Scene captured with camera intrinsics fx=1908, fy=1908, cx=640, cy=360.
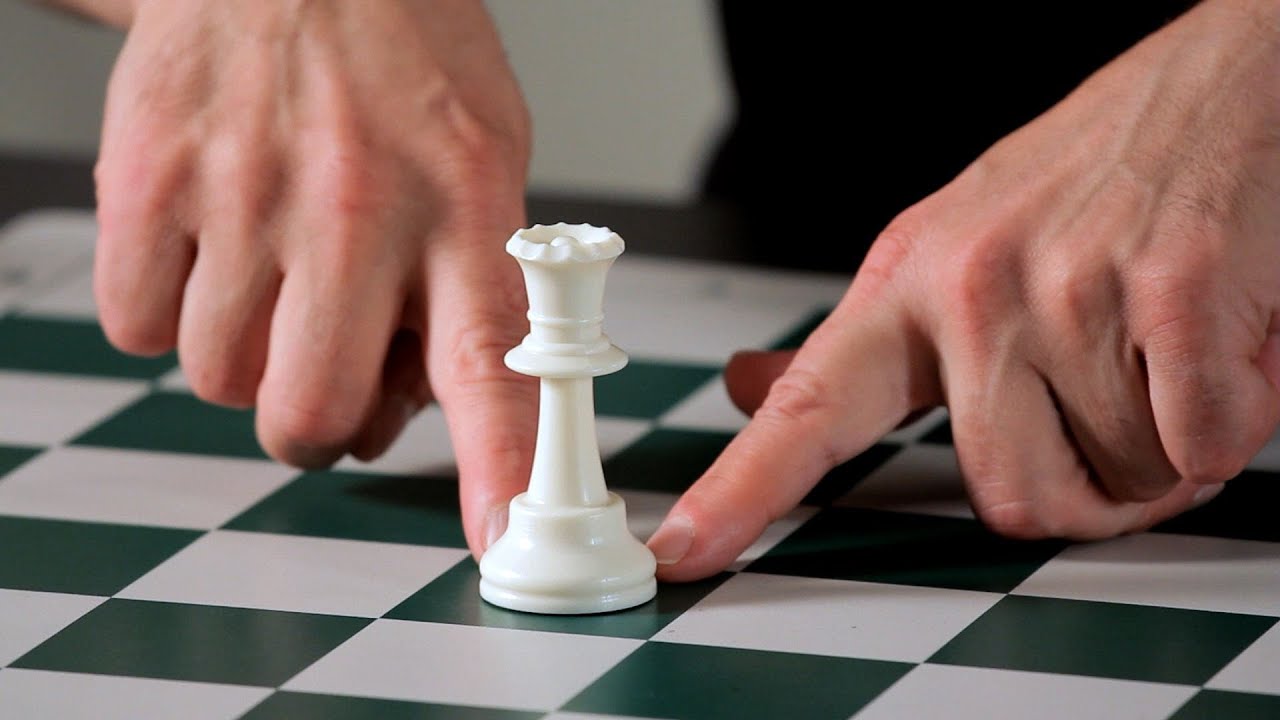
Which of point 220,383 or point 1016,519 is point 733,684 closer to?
point 1016,519

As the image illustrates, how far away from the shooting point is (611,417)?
52.4 inches

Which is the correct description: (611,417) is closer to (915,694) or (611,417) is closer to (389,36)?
(389,36)

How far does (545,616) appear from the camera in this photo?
938 mm

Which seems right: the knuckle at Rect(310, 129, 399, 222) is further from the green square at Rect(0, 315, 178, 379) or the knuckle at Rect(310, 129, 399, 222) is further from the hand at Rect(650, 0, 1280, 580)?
the green square at Rect(0, 315, 178, 379)

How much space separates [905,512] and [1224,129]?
0.91 feet

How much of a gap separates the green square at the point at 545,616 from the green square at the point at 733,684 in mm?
34

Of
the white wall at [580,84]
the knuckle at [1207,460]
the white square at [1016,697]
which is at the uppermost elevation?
the knuckle at [1207,460]

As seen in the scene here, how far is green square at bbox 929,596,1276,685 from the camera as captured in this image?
858mm

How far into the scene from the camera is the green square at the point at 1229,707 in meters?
0.80

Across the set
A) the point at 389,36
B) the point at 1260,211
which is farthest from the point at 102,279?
the point at 1260,211

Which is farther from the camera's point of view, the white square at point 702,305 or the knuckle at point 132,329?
the white square at point 702,305

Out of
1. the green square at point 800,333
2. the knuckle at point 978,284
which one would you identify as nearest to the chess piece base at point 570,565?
the knuckle at point 978,284

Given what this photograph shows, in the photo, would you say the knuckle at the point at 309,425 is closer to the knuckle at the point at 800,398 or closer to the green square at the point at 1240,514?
the knuckle at the point at 800,398

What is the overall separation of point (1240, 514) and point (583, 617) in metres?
0.41
